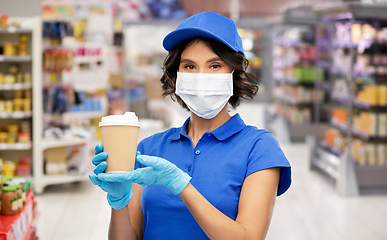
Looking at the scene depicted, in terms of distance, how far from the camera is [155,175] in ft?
4.33

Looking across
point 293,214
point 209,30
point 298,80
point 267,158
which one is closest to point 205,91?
point 209,30

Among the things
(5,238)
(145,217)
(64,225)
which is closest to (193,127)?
(145,217)

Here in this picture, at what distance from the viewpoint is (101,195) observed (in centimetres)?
527

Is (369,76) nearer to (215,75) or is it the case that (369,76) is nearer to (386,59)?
(386,59)

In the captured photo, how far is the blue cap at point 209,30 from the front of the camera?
4.91 ft

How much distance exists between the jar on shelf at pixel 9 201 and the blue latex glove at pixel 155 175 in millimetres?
1359

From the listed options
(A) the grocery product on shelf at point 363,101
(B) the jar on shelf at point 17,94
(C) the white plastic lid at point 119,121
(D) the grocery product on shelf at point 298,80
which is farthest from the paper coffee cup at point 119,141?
(D) the grocery product on shelf at point 298,80

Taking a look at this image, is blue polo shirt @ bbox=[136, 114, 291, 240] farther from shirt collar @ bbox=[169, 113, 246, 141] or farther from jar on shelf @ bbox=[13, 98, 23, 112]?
jar on shelf @ bbox=[13, 98, 23, 112]

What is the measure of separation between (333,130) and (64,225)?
12.8 ft

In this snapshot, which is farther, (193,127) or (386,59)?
(386,59)

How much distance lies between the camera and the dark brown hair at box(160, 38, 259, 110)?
1.56 metres

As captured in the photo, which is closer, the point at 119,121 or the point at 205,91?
the point at 119,121

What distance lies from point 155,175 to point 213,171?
0.90 ft

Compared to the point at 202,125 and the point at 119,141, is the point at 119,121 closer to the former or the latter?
the point at 119,141
